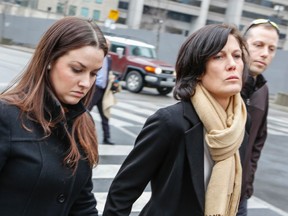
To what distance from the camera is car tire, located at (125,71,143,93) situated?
57.7 feet

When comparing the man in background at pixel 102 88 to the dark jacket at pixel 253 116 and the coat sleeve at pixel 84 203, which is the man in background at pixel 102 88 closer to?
the dark jacket at pixel 253 116

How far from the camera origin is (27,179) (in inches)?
68.8

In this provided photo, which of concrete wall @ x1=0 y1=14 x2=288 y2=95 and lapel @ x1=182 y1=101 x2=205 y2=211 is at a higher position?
lapel @ x1=182 y1=101 x2=205 y2=211

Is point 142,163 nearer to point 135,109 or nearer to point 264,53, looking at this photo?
point 264,53

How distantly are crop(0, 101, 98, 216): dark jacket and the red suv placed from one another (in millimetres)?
15339

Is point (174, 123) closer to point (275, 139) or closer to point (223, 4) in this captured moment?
point (275, 139)

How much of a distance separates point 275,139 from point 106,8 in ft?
222

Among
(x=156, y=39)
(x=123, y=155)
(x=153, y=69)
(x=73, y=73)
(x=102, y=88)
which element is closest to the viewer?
(x=73, y=73)

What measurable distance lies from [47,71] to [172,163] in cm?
70

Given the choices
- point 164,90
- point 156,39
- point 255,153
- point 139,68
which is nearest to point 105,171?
point 255,153

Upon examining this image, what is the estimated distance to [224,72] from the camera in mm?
2213

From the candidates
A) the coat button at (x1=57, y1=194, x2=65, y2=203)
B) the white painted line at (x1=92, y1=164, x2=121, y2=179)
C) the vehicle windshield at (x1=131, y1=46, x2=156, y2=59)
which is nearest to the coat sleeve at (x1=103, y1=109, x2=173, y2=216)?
the coat button at (x1=57, y1=194, x2=65, y2=203)

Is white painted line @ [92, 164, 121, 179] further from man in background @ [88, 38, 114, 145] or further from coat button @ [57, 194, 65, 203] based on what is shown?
coat button @ [57, 194, 65, 203]

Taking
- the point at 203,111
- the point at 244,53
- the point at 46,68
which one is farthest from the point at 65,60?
the point at 244,53
